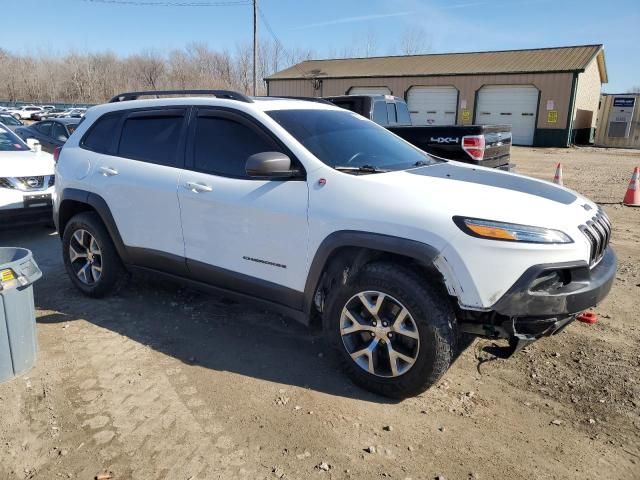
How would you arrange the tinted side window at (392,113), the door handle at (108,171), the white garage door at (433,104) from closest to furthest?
the door handle at (108,171) → the tinted side window at (392,113) → the white garage door at (433,104)

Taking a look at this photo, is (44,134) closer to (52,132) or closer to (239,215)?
(52,132)

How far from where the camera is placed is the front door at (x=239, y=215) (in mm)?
3340

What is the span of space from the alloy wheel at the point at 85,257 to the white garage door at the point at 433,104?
27591 mm

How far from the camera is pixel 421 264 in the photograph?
300cm

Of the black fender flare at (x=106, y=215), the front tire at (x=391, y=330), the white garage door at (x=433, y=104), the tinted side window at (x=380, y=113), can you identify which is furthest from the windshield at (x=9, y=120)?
the white garage door at (x=433, y=104)

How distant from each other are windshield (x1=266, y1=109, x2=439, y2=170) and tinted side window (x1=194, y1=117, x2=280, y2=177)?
220 millimetres

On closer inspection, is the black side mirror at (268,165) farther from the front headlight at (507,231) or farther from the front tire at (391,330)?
the front headlight at (507,231)

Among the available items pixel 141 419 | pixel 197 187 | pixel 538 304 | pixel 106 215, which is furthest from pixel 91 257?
pixel 538 304

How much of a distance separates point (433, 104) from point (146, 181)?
29512 millimetres

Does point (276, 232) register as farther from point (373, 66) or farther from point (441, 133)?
point (373, 66)

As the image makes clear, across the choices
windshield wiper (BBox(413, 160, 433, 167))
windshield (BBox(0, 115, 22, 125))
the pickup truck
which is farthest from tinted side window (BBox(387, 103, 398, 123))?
windshield (BBox(0, 115, 22, 125))

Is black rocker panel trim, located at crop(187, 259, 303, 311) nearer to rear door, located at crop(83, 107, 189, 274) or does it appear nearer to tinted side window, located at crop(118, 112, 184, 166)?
rear door, located at crop(83, 107, 189, 274)

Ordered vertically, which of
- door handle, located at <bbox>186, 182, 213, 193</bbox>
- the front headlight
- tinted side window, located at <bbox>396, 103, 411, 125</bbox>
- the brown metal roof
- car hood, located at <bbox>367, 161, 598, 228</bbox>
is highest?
the brown metal roof

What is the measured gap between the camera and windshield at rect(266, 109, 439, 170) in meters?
3.49
